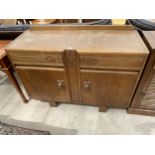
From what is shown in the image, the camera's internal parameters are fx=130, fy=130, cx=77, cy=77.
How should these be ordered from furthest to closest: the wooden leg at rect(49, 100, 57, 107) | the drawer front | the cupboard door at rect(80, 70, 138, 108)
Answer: the wooden leg at rect(49, 100, 57, 107)
the cupboard door at rect(80, 70, 138, 108)
the drawer front

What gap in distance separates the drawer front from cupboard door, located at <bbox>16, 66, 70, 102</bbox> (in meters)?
0.22

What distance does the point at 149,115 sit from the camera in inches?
48.7

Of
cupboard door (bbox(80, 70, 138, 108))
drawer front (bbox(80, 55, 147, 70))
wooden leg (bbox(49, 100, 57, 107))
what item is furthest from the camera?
wooden leg (bbox(49, 100, 57, 107))

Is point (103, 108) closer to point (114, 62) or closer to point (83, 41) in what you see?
point (114, 62)

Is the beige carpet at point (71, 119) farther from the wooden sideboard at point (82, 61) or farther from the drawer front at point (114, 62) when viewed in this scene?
the drawer front at point (114, 62)

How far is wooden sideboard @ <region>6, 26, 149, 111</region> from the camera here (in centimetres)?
86

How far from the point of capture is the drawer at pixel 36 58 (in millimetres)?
912

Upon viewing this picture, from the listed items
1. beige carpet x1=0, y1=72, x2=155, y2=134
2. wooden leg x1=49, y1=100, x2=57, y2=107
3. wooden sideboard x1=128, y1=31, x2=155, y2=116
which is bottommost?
beige carpet x1=0, y1=72, x2=155, y2=134

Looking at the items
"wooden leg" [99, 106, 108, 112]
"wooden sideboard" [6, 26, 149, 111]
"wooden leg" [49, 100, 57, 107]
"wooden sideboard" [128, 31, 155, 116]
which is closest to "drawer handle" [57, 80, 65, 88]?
"wooden sideboard" [6, 26, 149, 111]

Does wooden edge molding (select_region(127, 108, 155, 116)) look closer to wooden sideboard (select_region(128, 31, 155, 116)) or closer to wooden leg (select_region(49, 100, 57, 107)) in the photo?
wooden sideboard (select_region(128, 31, 155, 116))

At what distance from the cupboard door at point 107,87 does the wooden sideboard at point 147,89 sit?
6 cm

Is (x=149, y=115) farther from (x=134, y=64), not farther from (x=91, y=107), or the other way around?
(x=134, y=64)

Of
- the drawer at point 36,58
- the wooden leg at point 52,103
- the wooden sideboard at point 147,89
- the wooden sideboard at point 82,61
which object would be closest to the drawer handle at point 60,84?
the wooden sideboard at point 82,61
